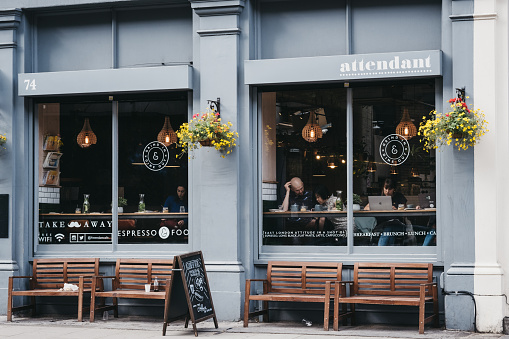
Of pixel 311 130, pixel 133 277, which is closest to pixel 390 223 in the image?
pixel 311 130

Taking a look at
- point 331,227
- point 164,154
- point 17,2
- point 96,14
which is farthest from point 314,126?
point 17,2

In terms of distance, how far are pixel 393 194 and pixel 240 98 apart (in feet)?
8.83

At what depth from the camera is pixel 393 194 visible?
1136cm

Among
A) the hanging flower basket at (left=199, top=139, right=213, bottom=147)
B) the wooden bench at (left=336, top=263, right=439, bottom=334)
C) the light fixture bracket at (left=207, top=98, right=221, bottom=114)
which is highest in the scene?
the light fixture bracket at (left=207, top=98, right=221, bottom=114)

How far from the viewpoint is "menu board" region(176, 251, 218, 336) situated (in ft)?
33.1

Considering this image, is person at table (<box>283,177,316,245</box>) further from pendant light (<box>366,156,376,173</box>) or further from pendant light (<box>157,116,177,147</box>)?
pendant light (<box>157,116,177,147</box>)

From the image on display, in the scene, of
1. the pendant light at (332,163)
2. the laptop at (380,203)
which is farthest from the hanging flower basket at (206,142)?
the laptop at (380,203)

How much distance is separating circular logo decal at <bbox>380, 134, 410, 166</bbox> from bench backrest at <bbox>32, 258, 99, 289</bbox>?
4779 millimetres

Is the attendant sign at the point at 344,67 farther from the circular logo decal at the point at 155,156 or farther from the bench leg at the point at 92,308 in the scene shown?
the bench leg at the point at 92,308

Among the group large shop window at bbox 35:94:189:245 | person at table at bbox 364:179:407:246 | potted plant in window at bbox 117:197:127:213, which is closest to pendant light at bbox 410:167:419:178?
person at table at bbox 364:179:407:246

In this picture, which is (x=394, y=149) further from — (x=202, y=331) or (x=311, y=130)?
(x=202, y=331)

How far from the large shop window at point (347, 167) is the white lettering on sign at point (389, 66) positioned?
51 cm

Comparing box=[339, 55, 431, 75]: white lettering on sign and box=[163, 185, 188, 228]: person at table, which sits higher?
box=[339, 55, 431, 75]: white lettering on sign

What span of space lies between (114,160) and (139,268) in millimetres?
1815
